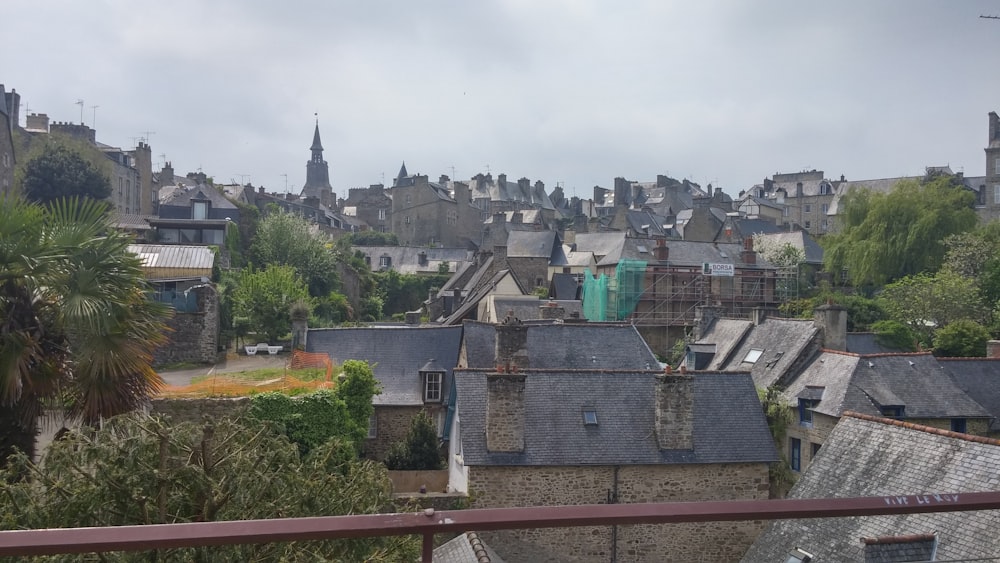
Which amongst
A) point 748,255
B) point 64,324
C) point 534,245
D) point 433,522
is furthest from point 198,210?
point 433,522

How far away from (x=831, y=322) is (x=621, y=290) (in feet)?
67.7

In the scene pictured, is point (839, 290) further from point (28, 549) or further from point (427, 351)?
point (28, 549)

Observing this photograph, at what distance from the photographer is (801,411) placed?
22.9m

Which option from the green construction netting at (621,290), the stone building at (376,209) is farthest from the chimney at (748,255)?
the stone building at (376,209)

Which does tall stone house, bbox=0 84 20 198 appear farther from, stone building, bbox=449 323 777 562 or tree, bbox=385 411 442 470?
stone building, bbox=449 323 777 562

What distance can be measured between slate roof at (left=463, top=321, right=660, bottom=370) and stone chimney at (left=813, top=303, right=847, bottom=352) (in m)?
5.30

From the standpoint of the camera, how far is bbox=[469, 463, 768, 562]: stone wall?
694 inches

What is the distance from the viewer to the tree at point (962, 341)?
3259 centimetres

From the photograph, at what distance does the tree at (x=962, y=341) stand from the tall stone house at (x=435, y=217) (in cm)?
5247

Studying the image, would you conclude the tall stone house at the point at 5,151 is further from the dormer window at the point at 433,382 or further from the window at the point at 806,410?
the window at the point at 806,410

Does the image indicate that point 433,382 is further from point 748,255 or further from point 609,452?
point 748,255

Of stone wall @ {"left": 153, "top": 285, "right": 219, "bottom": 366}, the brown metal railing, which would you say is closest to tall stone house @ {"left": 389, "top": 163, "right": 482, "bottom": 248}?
stone wall @ {"left": 153, "top": 285, "right": 219, "bottom": 366}

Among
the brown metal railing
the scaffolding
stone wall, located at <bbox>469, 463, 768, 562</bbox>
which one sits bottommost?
stone wall, located at <bbox>469, 463, 768, 562</bbox>

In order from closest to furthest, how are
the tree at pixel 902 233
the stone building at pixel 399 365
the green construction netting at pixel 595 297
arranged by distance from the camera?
the stone building at pixel 399 365 → the tree at pixel 902 233 → the green construction netting at pixel 595 297
